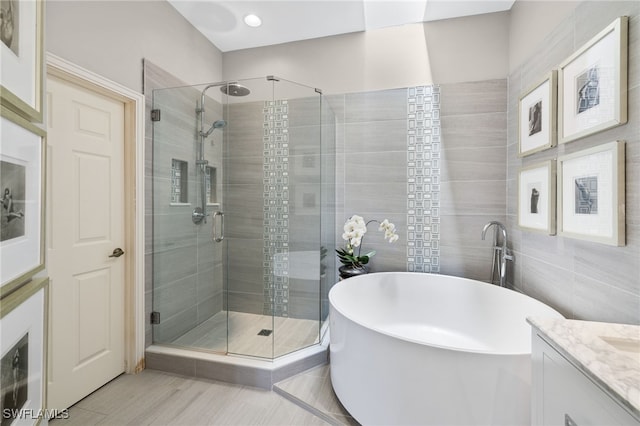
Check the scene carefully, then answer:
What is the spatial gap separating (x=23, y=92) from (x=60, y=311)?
5.02 feet

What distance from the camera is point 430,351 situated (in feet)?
3.85

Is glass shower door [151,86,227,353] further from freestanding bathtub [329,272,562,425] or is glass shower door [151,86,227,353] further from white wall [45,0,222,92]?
freestanding bathtub [329,272,562,425]

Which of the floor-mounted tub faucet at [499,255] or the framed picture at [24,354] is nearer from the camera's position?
the framed picture at [24,354]

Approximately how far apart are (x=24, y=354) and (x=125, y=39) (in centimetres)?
207

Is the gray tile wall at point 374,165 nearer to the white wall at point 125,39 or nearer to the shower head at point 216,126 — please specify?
the shower head at point 216,126

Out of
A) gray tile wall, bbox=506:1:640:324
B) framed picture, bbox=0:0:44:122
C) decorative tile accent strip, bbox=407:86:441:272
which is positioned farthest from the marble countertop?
decorative tile accent strip, bbox=407:86:441:272

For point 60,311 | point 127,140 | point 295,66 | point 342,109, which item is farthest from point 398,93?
point 60,311

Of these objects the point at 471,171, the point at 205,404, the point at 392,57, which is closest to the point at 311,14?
the point at 392,57

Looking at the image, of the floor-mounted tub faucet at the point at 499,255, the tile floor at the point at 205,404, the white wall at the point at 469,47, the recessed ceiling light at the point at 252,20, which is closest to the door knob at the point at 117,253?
the tile floor at the point at 205,404

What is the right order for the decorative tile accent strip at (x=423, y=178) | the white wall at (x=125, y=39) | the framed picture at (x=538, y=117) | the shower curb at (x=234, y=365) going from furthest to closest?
the decorative tile accent strip at (x=423, y=178) < the shower curb at (x=234, y=365) < the framed picture at (x=538, y=117) < the white wall at (x=125, y=39)

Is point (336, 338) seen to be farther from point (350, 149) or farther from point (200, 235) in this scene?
point (350, 149)

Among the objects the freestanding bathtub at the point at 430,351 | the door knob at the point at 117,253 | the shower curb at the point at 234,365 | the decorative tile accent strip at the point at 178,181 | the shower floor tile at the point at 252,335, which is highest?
the decorative tile accent strip at the point at 178,181

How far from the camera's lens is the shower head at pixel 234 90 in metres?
2.23

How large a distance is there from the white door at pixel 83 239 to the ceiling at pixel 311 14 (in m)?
1.16
